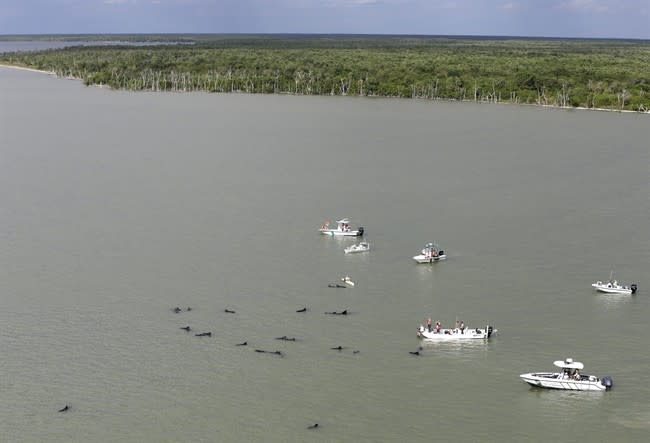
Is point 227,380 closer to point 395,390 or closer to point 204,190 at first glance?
point 395,390

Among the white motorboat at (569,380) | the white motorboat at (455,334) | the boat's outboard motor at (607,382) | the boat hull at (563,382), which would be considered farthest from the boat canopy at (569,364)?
the white motorboat at (455,334)

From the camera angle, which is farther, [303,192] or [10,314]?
[303,192]

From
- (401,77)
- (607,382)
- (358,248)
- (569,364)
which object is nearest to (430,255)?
(358,248)

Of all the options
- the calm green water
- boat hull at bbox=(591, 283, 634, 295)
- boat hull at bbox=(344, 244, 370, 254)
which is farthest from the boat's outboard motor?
boat hull at bbox=(344, 244, 370, 254)

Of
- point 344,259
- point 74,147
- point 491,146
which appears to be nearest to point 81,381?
point 344,259

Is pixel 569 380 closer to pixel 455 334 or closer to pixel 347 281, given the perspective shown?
pixel 455 334

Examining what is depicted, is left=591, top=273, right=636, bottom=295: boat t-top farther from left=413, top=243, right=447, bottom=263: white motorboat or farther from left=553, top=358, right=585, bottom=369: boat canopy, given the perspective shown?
left=553, top=358, right=585, bottom=369: boat canopy

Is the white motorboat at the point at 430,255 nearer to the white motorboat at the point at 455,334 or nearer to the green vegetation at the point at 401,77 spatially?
the white motorboat at the point at 455,334

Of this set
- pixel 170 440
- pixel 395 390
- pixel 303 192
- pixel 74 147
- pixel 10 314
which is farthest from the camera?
pixel 74 147
